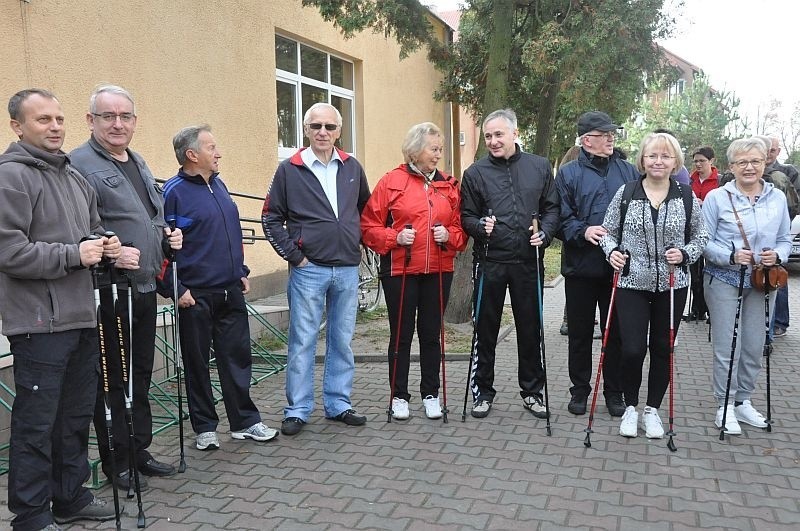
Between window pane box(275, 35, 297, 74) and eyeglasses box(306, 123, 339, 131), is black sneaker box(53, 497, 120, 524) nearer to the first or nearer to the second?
eyeglasses box(306, 123, 339, 131)

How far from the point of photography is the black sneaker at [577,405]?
5.11m

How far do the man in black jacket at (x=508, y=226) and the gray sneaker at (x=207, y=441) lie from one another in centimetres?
181

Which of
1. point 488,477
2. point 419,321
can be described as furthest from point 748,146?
point 488,477

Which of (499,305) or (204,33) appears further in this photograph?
(204,33)

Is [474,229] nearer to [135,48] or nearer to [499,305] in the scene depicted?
[499,305]

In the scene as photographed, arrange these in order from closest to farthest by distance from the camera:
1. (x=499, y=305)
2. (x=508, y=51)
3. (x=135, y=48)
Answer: (x=499, y=305) → (x=135, y=48) → (x=508, y=51)

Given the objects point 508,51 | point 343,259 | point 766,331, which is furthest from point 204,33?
point 766,331

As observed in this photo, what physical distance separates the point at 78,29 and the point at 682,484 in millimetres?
6187

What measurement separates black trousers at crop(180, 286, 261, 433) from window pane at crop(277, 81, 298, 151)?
20.4 ft

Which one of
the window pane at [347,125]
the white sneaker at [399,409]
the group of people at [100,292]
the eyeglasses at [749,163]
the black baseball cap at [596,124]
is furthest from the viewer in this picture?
the window pane at [347,125]

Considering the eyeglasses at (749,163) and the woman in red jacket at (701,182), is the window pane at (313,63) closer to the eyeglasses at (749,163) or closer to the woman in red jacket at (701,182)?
the woman in red jacket at (701,182)

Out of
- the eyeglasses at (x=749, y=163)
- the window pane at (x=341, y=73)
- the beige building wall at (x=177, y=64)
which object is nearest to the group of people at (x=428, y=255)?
the eyeglasses at (x=749, y=163)

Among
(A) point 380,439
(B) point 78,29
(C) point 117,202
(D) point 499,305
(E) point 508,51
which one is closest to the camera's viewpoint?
(C) point 117,202

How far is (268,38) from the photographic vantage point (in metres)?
9.62
